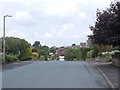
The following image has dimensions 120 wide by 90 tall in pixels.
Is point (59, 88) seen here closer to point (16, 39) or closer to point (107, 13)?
point (107, 13)

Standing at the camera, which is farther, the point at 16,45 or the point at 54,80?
the point at 16,45

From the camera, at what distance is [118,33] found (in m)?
24.7

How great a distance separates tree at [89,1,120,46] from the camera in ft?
78.7

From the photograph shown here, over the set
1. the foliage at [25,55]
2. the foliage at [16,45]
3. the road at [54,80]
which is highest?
the foliage at [16,45]

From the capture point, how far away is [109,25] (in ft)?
79.7

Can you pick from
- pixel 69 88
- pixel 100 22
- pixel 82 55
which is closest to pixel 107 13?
pixel 100 22

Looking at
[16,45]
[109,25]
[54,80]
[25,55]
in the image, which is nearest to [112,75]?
[54,80]

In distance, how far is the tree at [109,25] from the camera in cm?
2398

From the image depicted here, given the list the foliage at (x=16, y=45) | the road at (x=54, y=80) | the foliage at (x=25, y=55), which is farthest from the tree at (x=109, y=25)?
the foliage at (x=25, y=55)

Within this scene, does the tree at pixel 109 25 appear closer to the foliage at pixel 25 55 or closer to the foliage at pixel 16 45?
the foliage at pixel 16 45

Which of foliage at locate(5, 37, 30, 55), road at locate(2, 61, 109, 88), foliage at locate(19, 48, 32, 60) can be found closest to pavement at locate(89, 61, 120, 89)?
road at locate(2, 61, 109, 88)

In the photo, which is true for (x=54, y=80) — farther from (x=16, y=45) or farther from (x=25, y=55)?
(x=25, y=55)

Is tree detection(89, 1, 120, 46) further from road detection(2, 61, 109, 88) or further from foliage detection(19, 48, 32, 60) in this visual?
foliage detection(19, 48, 32, 60)

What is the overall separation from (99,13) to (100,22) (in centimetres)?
135
